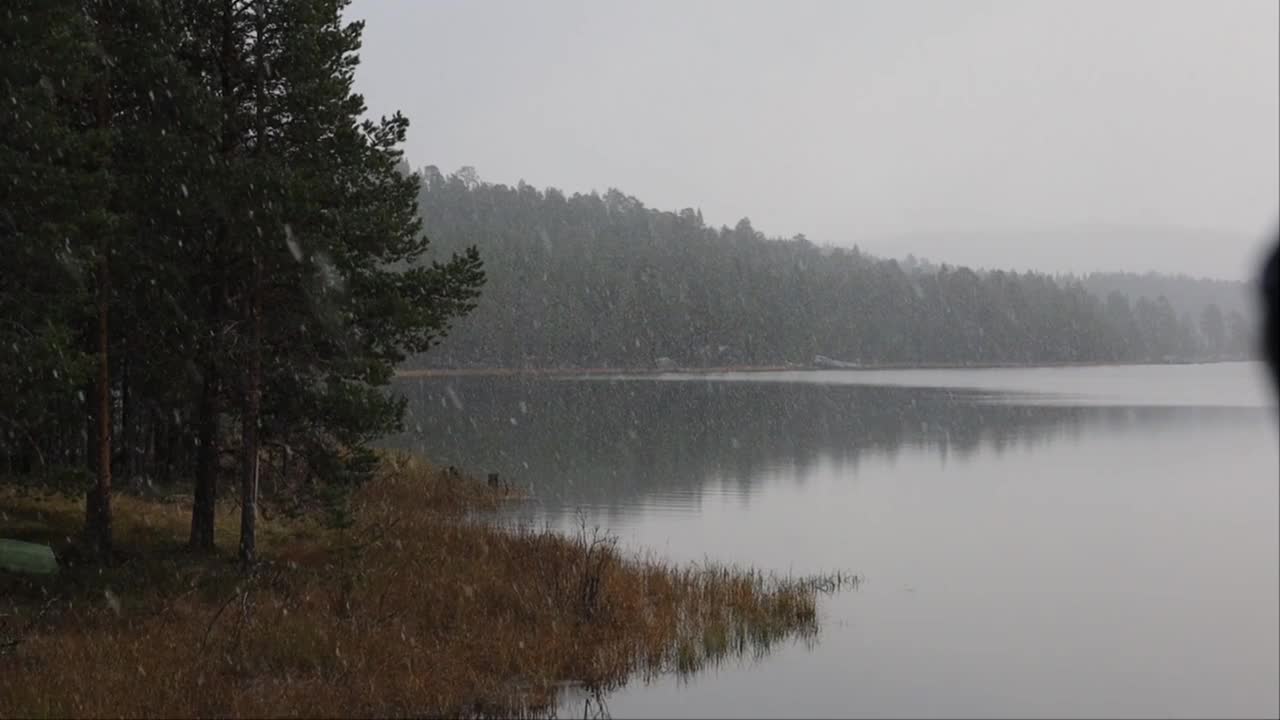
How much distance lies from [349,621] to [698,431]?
43.8 meters

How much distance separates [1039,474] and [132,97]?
3527 centimetres

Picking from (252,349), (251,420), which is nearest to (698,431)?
(251,420)

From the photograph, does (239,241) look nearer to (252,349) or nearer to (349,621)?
(252,349)

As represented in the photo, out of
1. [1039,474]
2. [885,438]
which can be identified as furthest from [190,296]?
[885,438]

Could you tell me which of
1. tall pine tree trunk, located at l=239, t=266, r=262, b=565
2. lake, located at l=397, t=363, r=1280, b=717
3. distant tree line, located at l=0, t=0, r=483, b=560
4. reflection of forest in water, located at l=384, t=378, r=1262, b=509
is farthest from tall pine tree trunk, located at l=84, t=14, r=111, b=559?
reflection of forest in water, located at l=384, t=378, r=1262, b=509

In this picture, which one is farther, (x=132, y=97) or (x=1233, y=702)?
(x=132, y=97)

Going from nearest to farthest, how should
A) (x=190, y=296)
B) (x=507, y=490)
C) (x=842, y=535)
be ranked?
1. (x=190, y=296)
2. (x=842, y=535)
3. (x=507, y=490)

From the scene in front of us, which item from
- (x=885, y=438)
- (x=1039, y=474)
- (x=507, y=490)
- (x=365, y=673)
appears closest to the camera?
(x=365, y=673)

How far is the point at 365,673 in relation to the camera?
1281 centimetres

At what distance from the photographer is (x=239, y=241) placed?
16594 mm

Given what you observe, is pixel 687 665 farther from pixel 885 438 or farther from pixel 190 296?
pixel 885 438

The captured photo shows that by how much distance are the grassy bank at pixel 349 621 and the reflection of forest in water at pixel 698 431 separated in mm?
14062

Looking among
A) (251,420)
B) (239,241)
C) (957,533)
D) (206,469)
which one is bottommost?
(957,533)

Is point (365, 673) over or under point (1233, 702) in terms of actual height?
over
